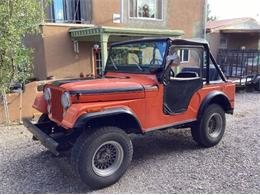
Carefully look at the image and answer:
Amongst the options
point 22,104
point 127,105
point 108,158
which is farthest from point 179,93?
point 22,104

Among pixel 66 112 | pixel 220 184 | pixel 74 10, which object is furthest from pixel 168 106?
pixel 74 10

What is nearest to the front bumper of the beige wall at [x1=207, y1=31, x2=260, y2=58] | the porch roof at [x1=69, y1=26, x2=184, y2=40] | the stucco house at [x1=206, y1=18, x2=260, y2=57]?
the porch roof at [x1=69, y1=26, x2=184, y2=40]

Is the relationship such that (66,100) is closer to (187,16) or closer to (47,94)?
(47,94)

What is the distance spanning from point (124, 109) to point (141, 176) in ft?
3.53

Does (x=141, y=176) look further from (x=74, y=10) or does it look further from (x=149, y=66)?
(x=74, y=10)

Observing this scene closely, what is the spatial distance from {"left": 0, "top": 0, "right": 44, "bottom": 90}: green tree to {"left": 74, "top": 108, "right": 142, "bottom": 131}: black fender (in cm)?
407

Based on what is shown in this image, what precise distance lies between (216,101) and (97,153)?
9.12ft

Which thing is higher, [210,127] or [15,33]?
[15,33]

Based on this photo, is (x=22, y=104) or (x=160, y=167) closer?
(x=160, y=167)

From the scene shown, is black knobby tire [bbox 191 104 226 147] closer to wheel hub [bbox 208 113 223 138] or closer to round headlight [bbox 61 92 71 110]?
wheel hub [bbox 208 113 223 138]

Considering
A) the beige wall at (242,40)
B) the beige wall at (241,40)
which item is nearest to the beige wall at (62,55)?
the beige wall at (241,40)

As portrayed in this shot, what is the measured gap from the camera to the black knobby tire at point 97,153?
354 centimetres

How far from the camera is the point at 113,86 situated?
395cm

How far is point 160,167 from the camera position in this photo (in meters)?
4.39
